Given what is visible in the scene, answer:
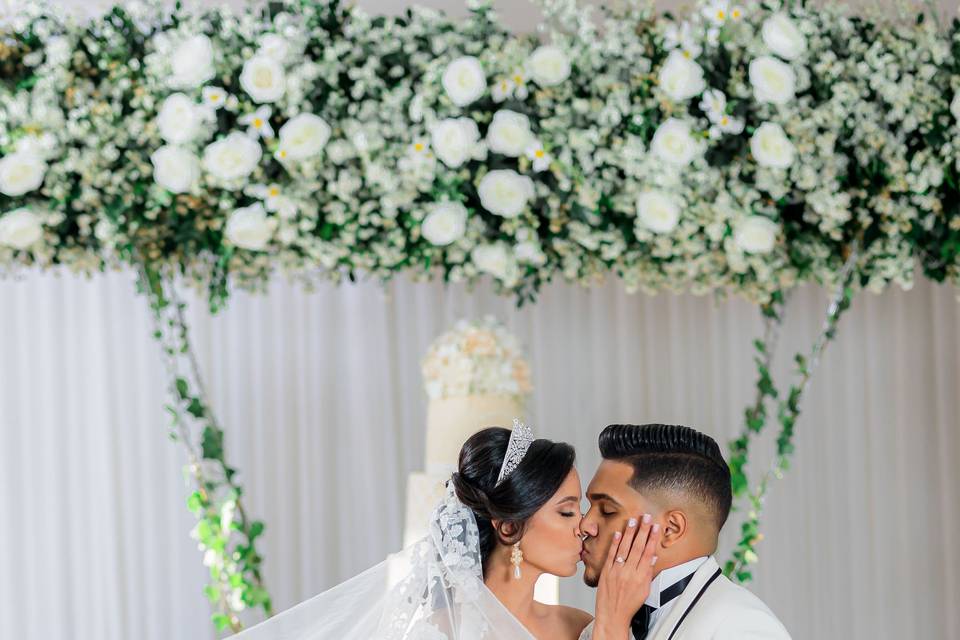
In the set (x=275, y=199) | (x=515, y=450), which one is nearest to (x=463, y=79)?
(x=275, y=199)

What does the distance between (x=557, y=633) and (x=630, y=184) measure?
58.5 inches

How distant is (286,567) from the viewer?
18.5 ft

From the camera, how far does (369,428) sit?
227 inches

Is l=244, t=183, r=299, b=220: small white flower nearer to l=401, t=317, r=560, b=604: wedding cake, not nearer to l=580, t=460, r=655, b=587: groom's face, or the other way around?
l=401, t=317, r=560, b=604: wedding cake

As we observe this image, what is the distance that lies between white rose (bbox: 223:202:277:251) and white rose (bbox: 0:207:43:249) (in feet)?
1.96

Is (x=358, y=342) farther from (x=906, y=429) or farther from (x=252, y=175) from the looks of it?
(x=906, y=429)

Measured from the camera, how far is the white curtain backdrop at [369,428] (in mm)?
5477

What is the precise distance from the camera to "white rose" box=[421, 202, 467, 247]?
3590 millimetres

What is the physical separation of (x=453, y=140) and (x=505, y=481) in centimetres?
122

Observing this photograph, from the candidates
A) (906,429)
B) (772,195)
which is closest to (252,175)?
(772,195)

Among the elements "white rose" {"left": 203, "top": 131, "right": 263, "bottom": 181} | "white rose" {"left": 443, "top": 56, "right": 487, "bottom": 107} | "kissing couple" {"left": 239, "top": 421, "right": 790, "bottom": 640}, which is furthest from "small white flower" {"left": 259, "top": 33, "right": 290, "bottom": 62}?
"kissing couple" {"left": 239, "top": 421, "right": 790, "bottom": 640}

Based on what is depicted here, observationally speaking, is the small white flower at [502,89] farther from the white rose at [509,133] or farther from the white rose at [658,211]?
the white rose at [658,211]

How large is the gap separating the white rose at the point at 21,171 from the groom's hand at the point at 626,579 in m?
2.13

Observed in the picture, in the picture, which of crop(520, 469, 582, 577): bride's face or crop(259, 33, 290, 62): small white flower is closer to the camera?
crop(520, 469, 582, 577): bride's face
